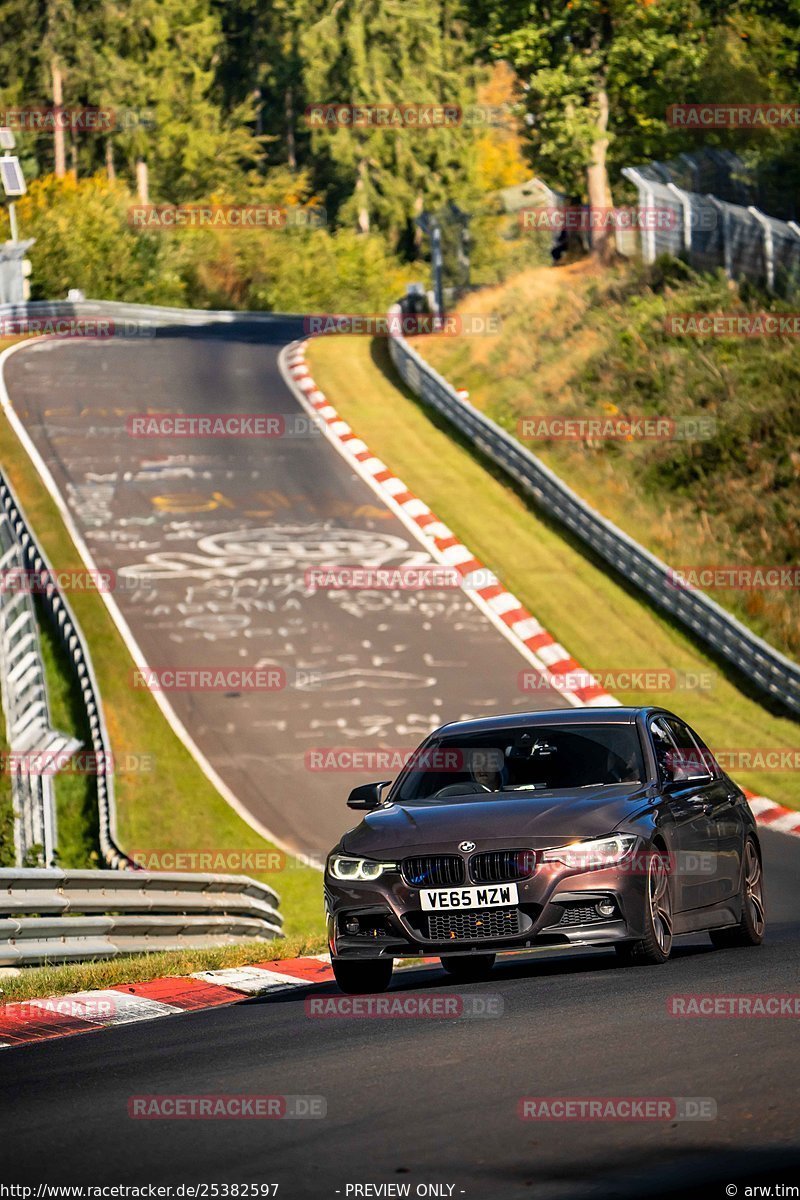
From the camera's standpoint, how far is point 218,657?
965 inches

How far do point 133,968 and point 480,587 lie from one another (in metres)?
16.7

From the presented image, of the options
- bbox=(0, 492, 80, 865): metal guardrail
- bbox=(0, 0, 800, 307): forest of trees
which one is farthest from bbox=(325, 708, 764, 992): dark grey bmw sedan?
bbox=(0, 0, 800, 307): forest of trees

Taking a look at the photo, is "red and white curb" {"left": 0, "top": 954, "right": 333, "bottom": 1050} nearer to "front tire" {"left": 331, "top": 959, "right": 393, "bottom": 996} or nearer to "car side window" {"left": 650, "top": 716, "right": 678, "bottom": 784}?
"front tire" {"left": 331, "top": 959, "right": 393, "bottom": 996}

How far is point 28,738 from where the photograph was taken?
20.2 metres

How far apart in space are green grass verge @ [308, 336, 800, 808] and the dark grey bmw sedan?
33.7ft

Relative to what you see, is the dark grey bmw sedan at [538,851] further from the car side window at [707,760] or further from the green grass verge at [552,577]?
the green grass verge at [552,577]

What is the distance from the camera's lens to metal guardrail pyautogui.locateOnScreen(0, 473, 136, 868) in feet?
65.8

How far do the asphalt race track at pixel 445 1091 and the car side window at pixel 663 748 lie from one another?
1333 mm

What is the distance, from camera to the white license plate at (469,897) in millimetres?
9375

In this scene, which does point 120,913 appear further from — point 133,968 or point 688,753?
point 688,753

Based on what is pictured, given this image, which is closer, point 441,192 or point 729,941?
point 729,941

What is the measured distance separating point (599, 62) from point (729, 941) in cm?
3854

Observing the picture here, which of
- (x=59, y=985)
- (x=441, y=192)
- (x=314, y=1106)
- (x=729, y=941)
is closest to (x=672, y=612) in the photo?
(x=729, y=941)

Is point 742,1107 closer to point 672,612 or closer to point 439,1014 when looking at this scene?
point 439,1014
